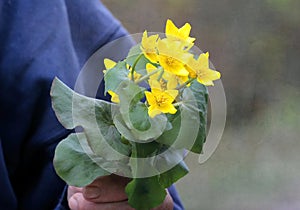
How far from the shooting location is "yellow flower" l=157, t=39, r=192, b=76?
1.28 ft

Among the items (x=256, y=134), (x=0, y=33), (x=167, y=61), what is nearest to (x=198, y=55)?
(x=167, y=61)

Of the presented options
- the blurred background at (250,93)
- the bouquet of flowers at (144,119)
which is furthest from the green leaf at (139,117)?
the blurred background at (250,93)

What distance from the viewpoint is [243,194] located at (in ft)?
2.24

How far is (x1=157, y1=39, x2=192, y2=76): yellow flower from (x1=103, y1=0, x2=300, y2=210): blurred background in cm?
25

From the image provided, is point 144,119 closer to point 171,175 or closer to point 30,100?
point 171,175

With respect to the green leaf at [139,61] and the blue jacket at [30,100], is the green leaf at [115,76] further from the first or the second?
the blue jacket at [30,100]

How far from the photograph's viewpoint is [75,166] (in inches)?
16.4

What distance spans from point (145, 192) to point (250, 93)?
0.99 ft

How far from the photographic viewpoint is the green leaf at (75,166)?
16.3 inches

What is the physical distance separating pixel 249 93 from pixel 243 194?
0.14 metres

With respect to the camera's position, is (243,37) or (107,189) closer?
(107,189)

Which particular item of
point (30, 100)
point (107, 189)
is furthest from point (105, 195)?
point (30, 100)

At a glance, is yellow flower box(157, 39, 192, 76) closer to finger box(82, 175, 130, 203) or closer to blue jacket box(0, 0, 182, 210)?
finger box(82, 175, 130, 203)

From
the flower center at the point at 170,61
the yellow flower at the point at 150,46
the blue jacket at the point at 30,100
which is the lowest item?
the blue jacket at the point at 30,100
